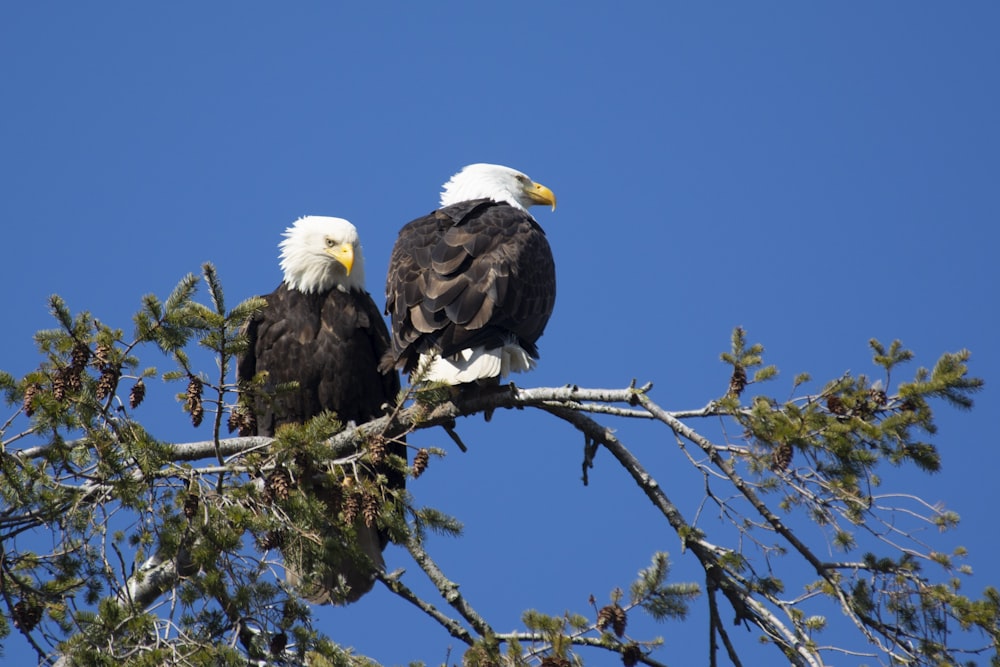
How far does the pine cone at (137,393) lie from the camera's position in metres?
3.98

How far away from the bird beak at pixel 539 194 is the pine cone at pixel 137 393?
4.26m

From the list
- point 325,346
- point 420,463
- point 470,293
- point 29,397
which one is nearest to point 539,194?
point 325,346

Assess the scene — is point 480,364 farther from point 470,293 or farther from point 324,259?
point 324,259

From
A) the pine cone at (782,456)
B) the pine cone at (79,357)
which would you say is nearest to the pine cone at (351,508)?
the pine cone at (79,357)

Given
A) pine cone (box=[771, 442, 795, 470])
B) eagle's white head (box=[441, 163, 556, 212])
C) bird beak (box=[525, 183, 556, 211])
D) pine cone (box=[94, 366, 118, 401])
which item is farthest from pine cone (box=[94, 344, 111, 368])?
bird beak (box=[525, 183, 556, 211])

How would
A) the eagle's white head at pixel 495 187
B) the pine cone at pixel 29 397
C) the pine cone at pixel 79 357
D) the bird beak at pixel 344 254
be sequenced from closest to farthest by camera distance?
1. the pine cone at pixel 29 397
2. the pine cone at pixel 79 357
3. the bird beak at pixel 344 254
4. the eagle's white head at pixel 495 187

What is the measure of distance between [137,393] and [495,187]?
3935 mm

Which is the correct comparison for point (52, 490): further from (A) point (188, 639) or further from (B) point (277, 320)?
(B) point (277, 320)

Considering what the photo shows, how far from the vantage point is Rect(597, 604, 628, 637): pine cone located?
159 inches

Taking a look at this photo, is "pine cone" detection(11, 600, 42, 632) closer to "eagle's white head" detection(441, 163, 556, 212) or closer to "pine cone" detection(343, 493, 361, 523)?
"pine cone" detection(343, 493, 361, 523)

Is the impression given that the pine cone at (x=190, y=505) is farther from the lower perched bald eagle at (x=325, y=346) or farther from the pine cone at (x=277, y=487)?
the lower perched bald eagle at (x=325, y=346)

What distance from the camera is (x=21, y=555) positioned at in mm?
4078

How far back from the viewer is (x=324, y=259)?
21.8 ft

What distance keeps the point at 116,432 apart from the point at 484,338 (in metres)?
2.13
